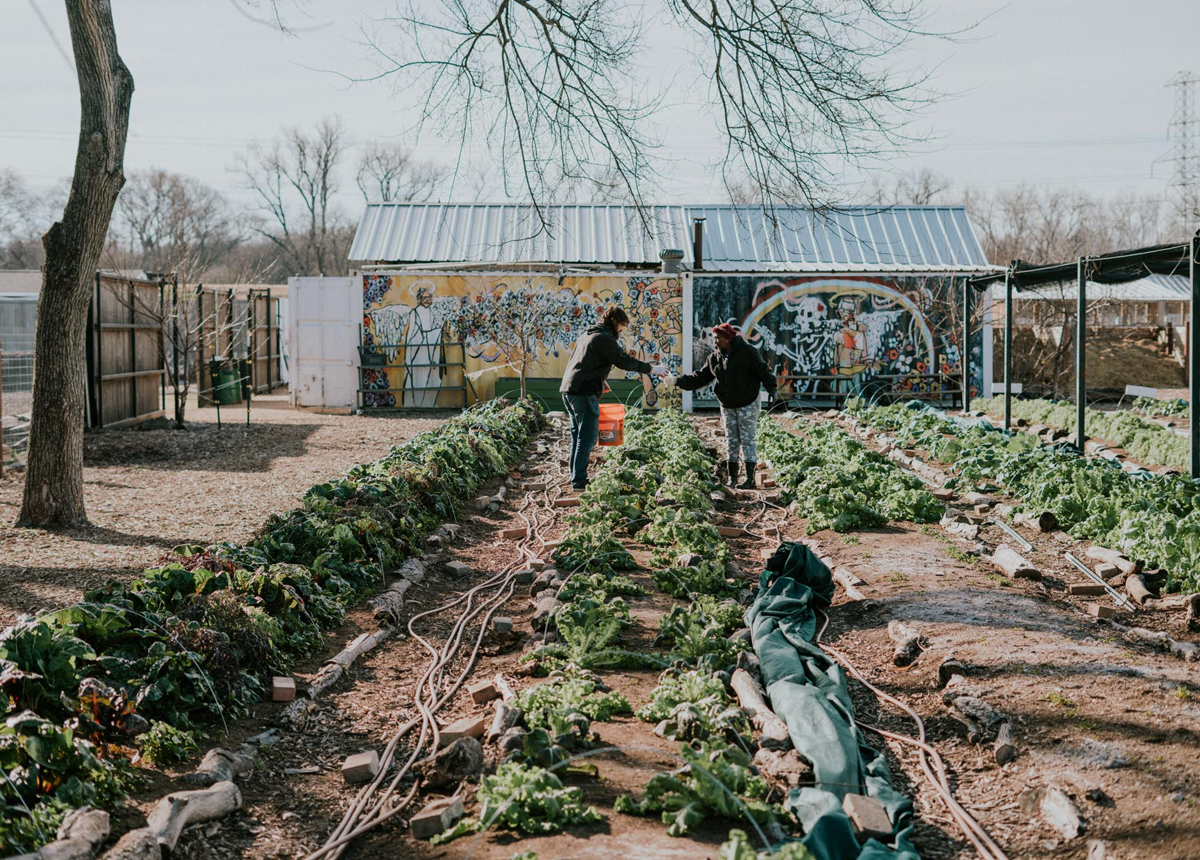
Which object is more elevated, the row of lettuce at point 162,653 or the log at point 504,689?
the row of lettuce at point 162,653

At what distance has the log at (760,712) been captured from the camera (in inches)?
199

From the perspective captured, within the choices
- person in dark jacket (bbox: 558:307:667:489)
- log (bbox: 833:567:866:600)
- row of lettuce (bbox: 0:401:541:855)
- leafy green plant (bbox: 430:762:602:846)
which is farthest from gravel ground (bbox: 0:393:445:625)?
log (bbox: 833:567:866:600)

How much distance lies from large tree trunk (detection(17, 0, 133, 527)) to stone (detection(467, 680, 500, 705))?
6.67 meters

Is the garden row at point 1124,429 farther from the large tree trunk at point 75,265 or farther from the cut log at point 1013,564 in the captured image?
the large tree trunk at point 75,265

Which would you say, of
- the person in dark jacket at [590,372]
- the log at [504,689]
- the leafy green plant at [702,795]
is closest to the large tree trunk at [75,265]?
the person in dark jacket at [590,372]

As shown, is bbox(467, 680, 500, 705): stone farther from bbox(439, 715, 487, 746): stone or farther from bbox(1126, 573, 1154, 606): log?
bbox(1126, 573, 1154, 606): log

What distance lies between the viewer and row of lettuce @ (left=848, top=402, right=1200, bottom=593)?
834cm

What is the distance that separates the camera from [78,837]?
3.86 meters

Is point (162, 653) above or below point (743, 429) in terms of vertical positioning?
below

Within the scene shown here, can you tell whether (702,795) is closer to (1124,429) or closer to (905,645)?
(905,645)

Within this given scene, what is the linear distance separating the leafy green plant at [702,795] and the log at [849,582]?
3.87 meters

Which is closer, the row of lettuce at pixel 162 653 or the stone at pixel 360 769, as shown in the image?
the row of lettuce at pixel 162 653

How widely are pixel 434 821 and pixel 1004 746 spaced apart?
8.83 feet

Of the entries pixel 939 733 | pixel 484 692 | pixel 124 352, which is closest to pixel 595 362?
pixel 484 692
